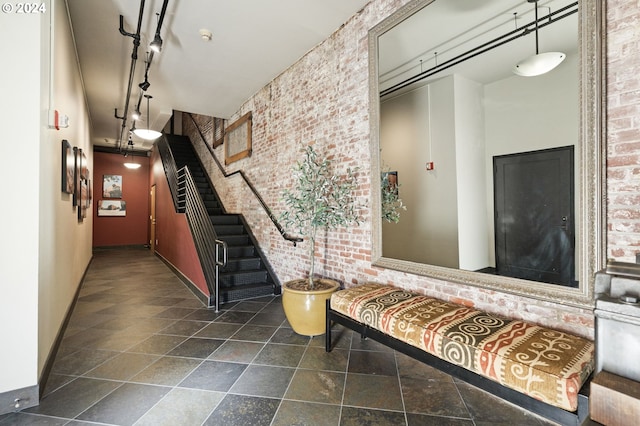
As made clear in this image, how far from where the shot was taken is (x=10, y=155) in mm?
1938

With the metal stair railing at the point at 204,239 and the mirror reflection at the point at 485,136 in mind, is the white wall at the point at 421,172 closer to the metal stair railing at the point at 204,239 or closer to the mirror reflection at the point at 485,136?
the mirror reflection at the point at 485,136

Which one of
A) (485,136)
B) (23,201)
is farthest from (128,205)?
(485,136)

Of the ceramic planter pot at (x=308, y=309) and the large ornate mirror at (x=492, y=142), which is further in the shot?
the ceramic planter pot at (x=308, y=309)

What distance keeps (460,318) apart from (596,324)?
1.11m

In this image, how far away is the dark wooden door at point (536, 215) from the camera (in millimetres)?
1936

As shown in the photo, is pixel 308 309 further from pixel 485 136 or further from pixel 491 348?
pixel 485 136

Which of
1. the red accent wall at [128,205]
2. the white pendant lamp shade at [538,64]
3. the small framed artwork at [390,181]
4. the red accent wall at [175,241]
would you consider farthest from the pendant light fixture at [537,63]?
the red accent wall at [128,205]

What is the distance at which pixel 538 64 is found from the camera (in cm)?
211

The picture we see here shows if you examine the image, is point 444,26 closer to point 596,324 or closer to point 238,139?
point 596,324

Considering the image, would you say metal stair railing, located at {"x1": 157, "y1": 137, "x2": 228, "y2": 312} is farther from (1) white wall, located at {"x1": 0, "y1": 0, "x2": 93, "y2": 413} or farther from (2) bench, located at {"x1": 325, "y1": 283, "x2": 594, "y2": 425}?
(2) bench, located at {"x1": 325, "y1": 283, "x2": 594, "y2": 425}

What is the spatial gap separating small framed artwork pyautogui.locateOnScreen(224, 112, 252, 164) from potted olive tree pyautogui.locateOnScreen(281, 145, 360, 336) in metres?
2.78

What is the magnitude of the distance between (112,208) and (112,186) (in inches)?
31.6

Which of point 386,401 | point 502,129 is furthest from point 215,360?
point 502,129

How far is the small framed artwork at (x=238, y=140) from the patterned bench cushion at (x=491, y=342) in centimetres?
437
